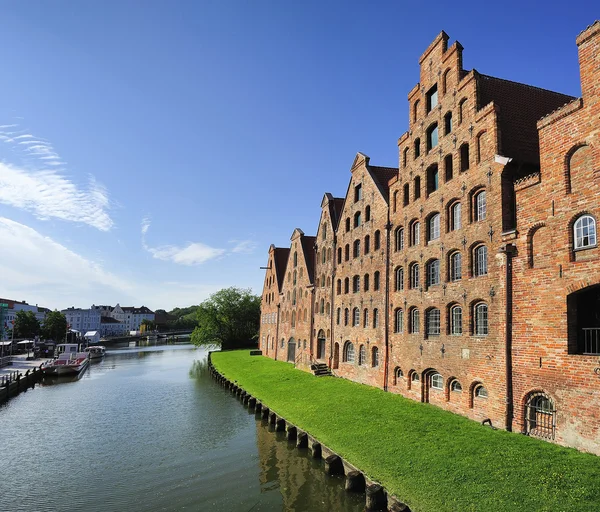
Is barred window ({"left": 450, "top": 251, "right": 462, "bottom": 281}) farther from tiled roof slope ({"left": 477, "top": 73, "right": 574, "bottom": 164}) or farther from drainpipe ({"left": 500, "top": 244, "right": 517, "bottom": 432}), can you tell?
tiled roof slope ({"left": 477, "top": 73, "right": 574, "bottom": 164})

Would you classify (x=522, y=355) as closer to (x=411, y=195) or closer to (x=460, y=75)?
(x=411, y=195)

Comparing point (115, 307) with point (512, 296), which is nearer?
point (512, 296)

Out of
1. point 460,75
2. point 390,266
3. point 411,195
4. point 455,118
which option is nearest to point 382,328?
point 390,266

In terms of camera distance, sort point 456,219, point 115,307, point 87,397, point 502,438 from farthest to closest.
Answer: point 115,307 → point 87,397 → point 456,219 → point 502,438

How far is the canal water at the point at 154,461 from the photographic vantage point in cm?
1359

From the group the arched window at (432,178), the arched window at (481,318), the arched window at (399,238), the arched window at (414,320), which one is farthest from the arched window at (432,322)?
the arched window at (432,178)

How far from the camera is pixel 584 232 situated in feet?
42.6

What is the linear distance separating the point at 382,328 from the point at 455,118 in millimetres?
12365

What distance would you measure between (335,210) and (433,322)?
17.5 m

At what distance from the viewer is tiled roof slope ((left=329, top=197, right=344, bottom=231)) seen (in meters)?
35.2

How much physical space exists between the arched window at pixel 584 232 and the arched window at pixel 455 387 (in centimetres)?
807

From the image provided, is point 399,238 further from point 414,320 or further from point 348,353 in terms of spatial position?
point 348,353

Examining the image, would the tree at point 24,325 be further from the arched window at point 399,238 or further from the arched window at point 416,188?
the arched window at point 416,188

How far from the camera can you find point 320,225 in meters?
38.2
